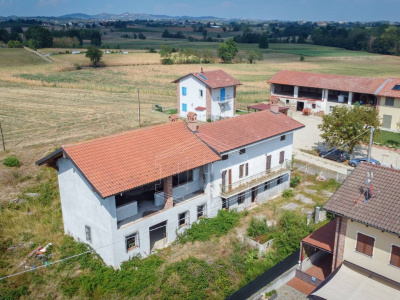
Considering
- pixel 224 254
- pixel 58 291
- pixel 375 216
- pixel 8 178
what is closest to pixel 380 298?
pixel 375 216

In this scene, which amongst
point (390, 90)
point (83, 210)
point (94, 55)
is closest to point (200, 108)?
point (390, 90)

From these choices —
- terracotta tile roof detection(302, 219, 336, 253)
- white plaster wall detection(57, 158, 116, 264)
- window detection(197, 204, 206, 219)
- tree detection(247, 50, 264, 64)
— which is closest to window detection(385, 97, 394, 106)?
terracotta tile roof detection(302, 219, 336, 253)

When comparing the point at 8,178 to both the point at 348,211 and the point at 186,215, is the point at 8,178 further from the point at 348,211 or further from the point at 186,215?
the point at 348,211

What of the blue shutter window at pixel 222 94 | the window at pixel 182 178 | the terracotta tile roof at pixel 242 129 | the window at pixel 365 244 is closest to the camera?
the window at pixel 365 244

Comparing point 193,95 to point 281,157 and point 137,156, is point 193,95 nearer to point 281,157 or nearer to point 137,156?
point 281,157

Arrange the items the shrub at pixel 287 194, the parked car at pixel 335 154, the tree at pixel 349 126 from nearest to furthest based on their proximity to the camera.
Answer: the shrub at pixel 287 194 → the tree at pixel 349 126 → the parked car at pixel 335 154

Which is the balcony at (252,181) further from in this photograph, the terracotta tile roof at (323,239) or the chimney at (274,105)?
the terracotta tile roof at (323,239)

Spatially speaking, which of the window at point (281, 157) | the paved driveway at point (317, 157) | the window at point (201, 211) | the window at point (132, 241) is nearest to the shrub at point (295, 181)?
the window at point (281, 157)
